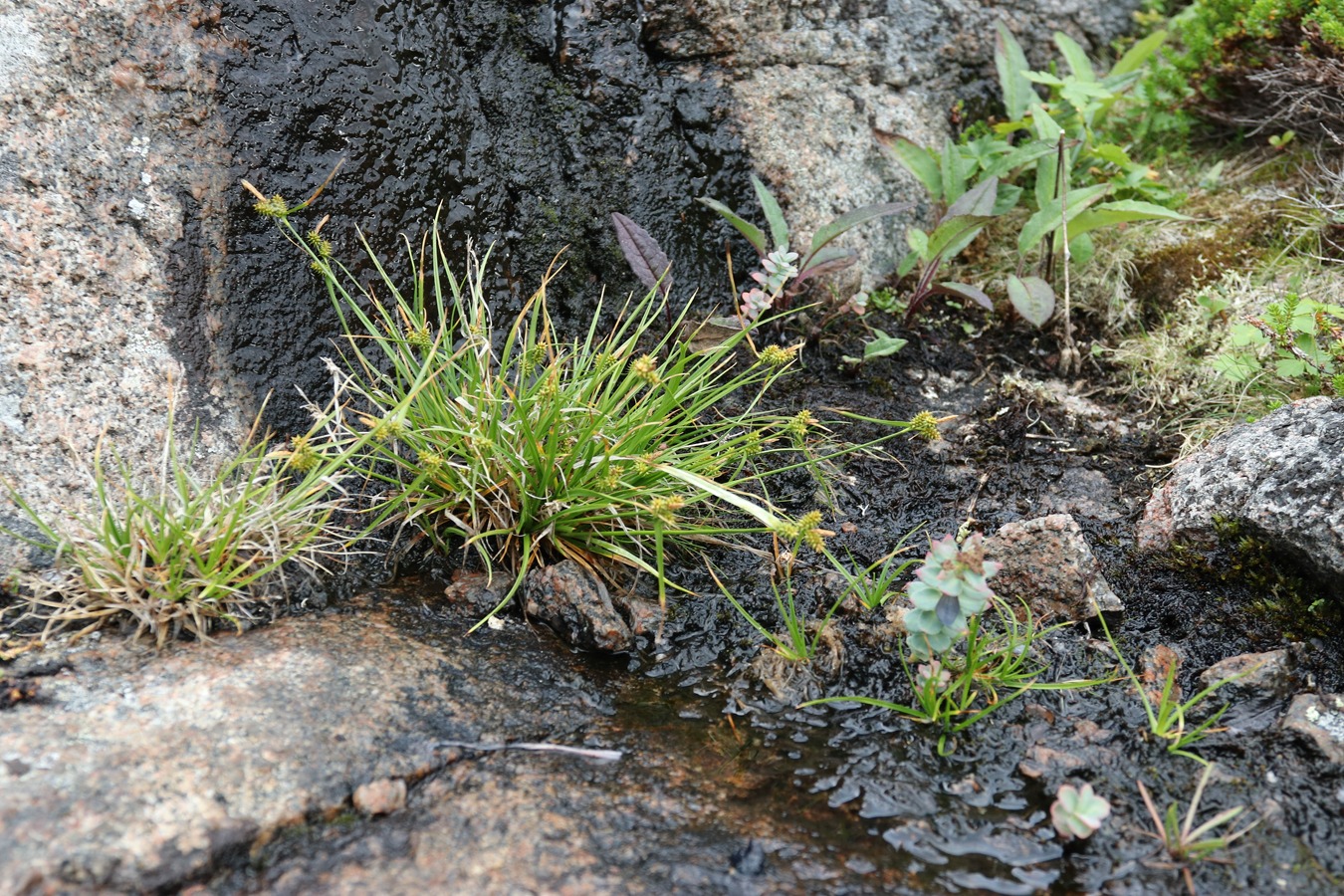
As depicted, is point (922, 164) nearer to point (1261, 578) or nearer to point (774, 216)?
point (774, 216)

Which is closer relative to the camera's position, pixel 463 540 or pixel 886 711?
pixel 886 711

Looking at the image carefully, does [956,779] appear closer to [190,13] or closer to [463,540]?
[463,540]

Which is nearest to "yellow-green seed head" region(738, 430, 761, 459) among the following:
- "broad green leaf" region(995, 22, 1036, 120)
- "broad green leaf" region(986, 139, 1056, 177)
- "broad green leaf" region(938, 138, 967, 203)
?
"broad green leaf" region(938, 138, 967, 203)

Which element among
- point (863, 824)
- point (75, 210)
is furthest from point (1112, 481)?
point (75, 210)

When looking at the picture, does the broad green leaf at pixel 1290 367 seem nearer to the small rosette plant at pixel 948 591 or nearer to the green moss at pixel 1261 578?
the green moss at pixel 1261 578

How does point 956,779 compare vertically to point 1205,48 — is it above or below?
below

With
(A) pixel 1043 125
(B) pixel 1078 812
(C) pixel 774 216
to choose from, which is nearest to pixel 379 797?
(B) pixel 1078 812
